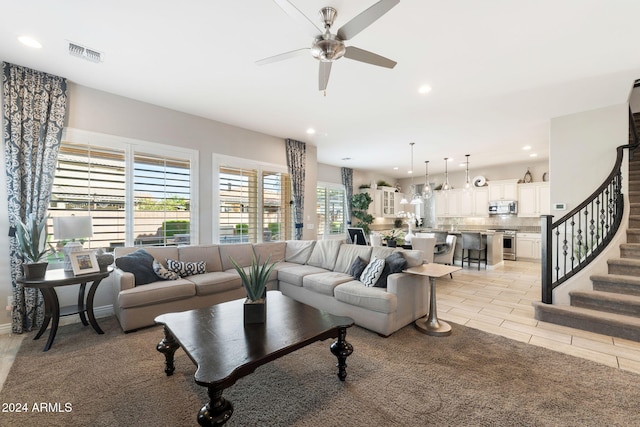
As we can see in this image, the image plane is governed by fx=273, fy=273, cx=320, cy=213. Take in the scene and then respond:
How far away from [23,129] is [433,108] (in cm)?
520

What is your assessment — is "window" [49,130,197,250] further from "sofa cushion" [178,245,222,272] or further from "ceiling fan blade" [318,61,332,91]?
"ceiling fan blade" [318,61,332,91]

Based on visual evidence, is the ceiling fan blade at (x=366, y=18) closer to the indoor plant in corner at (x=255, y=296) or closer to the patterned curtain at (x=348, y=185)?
the indoor plant in corner at (x=255, y=296)

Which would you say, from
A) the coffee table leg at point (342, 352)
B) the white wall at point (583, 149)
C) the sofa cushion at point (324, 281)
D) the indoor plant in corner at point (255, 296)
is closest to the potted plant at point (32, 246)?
the indoor plant in corner at point (255, 296)

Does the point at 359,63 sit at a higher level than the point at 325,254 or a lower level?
higher

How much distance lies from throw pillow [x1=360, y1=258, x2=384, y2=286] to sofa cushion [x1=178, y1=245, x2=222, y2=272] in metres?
2.24

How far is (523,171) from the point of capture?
803cm

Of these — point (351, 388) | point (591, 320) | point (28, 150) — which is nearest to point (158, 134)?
point (28, 150)

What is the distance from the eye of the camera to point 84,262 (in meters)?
2.96

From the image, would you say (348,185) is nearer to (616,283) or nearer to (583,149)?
(583,149)

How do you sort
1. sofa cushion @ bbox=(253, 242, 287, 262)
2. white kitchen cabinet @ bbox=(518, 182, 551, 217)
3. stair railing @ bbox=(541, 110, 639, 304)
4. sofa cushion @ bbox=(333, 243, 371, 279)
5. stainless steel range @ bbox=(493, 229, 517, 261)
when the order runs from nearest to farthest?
stair railing @ bbox=(541, 110, 639, 304), sofa cushion @ bbox=(333, 243, 371, 279), sofa cushion @ bbox=(253, 242, 287, 262), white kitchen cabinet @ bbox=(518, 182, 551, 217), stainless steel range @ bbox=(493, 229, 517, 261)

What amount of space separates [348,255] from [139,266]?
108 inches

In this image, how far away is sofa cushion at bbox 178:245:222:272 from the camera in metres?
3.95

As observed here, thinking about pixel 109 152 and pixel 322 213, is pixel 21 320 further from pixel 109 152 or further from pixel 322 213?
pixel 322 213

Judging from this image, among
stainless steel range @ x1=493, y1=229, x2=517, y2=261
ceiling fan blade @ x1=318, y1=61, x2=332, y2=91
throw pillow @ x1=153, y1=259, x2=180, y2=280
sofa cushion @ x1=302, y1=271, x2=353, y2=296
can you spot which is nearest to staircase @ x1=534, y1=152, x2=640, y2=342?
sofa cushion @ x1=302, y1=271, x2=353, y2=296
